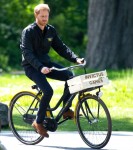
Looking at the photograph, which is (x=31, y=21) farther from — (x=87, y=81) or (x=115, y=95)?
(x=87, y=81)

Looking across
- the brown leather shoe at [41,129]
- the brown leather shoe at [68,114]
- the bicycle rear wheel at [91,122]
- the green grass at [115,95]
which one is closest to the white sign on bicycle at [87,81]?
the bicycle rear wheel at [91,122]

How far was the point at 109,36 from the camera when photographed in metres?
23.6

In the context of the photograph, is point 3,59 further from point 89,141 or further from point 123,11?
point 89,141

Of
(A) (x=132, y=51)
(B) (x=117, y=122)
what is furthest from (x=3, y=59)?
(B) (x=117, y=122)

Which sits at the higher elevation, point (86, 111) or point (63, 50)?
point (63, 50)

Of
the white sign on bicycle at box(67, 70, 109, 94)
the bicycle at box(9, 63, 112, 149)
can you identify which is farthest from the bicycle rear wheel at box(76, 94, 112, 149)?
the white sign on bicycle at box(67, 70, 109, 94)

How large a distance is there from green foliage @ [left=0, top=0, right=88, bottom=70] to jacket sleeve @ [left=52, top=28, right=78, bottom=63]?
94.4 ft

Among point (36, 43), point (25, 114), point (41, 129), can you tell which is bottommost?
point (41, 129)

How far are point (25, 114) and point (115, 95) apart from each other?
6.01 metres

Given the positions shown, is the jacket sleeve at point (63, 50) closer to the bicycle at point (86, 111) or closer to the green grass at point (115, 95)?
the bicycle at point (86, 111)

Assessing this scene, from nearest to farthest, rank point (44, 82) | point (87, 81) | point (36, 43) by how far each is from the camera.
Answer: point (87, 81), point (44, 82), point (36, 43)

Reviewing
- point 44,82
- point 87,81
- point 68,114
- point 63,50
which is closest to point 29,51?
point 44,82

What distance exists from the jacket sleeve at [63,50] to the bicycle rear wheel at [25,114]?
63 centimetres

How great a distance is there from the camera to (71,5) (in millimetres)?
43500
